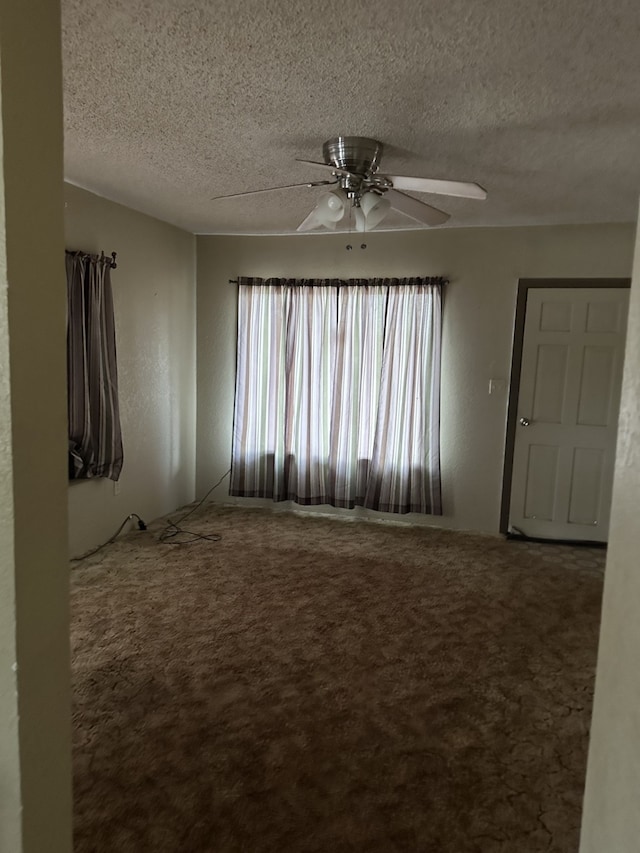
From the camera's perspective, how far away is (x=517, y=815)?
5.87ft

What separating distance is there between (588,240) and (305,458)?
272 cm

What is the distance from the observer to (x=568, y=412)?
4211mm

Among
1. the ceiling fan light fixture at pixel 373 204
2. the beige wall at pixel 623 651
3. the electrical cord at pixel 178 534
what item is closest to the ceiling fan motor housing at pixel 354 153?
the ceiling fan light fixture at pixel 373 204

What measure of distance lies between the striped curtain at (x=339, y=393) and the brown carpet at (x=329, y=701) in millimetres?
869

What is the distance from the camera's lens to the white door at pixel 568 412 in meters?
4.08

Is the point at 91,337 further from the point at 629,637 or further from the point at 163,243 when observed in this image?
the point at 629,637

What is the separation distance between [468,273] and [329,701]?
3.27m

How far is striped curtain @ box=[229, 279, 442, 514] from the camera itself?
4.43 m

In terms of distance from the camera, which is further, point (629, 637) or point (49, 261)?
point (49, 261)

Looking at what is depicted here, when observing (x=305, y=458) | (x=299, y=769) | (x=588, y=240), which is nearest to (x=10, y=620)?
(x=299, y=769)

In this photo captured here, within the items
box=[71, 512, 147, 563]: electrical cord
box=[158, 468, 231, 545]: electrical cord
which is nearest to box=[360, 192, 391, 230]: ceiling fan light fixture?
box=[158, 468, 231, 545]: electrical cord

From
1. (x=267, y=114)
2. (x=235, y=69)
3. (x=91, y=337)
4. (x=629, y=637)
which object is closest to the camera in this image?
(x=629, y=637)

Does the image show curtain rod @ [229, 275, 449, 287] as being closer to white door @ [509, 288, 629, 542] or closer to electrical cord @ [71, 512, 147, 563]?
white door @ [509, 288, 629, 542]

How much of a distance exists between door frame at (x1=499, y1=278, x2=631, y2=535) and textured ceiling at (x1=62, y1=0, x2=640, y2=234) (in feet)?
2.56
